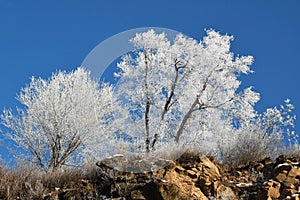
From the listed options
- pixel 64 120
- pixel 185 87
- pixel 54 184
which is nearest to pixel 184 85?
pixel 185 87

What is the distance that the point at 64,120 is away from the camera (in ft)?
55.9

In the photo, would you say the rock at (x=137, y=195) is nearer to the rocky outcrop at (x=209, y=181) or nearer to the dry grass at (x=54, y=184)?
the rocky outcrop at (x=209, y=181)

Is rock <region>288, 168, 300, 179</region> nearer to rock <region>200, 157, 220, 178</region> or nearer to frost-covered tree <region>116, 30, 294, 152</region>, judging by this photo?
rock <region>200, 157, 220, 178</region>

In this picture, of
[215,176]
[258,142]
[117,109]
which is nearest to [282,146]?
[258,142]

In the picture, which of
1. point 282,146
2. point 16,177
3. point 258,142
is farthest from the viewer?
point 282,146

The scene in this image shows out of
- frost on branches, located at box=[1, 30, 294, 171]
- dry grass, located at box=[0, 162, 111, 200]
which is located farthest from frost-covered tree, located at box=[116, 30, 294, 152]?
dry grass, located at box=[0, 162, 111, 200]

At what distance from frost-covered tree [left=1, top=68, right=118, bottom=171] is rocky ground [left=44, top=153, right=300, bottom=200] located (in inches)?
268

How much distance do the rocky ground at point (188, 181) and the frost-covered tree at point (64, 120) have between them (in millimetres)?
6819

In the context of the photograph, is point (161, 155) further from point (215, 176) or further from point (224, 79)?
point (224, 79)

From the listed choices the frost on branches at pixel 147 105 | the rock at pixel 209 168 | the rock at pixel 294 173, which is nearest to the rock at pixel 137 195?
the rock at pixel 209 168

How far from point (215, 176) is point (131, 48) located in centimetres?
1138

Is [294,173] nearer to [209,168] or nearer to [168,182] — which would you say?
[209,168]

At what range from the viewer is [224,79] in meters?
19.7

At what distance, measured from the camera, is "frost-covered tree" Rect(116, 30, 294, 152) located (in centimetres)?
1920
